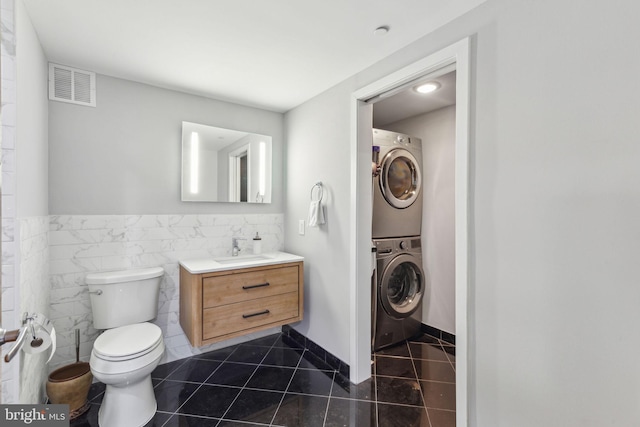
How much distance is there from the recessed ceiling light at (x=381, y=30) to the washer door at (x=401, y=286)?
178cm

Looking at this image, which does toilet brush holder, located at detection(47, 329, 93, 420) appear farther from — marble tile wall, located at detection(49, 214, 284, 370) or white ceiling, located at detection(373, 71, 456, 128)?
white ceiling, located at detection(373, 71, 456, 128)

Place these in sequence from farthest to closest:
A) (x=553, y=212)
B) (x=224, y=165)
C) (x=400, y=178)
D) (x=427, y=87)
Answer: (x=400, y=178) < (x=224, y=165) < (x=427, y=87) < (x=553, y=212)

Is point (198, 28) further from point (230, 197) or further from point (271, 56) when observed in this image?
point (230, 197)

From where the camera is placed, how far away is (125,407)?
66.7 inches

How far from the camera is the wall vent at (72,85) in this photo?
6.53 ft

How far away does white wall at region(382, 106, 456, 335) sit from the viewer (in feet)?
9.25

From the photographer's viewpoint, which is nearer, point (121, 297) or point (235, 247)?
point (121, 297)

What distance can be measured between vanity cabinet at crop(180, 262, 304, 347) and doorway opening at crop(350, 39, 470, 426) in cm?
59

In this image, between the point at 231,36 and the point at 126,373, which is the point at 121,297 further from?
the point at 231,36

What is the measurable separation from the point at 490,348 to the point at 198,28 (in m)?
2.22

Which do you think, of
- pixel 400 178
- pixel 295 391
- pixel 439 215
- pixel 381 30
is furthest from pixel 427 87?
pixel 295 391

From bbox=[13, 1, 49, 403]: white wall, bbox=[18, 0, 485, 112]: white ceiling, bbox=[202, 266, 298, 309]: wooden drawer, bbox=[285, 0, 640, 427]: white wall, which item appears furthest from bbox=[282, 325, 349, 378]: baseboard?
bbox=[18, 0, 485, 112]: white ceiling

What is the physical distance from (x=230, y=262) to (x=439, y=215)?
2009mm

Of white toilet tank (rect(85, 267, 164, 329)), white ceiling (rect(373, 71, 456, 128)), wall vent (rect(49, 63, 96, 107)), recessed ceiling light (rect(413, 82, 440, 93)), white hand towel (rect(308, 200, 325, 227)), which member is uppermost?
white ceiling (rect(373, 71, 456, 128))
